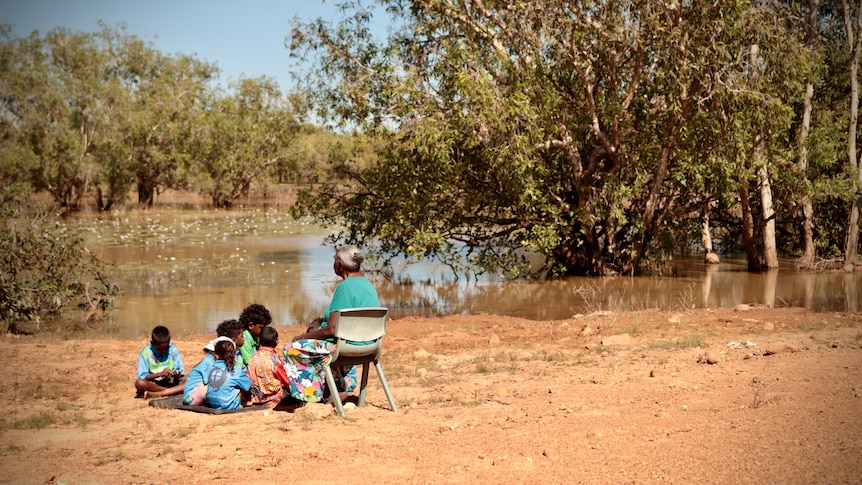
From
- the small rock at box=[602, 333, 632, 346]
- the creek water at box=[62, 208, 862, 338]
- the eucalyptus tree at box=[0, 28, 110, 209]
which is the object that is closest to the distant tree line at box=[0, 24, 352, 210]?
the eucalyptus tree at box=[0, 28, 110, 209]

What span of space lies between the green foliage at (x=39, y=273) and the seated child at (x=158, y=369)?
233 inches

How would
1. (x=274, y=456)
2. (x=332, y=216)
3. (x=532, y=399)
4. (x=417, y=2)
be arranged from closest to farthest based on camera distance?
1. (x=274, y=456)
2. (x=532, y=399)
3. (x=417, y=2)
4. (x=332, y=216)

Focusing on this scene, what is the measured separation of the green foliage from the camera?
13.1 meters

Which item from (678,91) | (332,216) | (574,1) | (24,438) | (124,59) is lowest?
(24,438)

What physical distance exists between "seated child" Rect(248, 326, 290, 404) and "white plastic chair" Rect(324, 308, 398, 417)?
67 centimetres

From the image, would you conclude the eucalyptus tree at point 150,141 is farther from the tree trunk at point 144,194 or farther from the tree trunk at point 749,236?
the tree trunk at point 749,236

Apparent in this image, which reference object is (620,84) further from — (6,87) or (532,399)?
(6,87)

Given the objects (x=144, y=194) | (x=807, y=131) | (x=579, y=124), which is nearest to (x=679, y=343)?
(x=579, y=124)

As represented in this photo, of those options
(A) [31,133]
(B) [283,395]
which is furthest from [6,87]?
(B) [283,395]

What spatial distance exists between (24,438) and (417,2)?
13.0 metres

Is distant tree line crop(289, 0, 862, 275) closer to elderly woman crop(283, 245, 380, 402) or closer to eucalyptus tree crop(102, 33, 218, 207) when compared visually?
elderly woman crop(283, 245, 380, 402)

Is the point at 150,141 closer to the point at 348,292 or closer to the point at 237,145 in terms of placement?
the point at 237,145

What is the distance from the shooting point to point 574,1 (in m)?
15.9

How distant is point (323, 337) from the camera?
22.7ft
